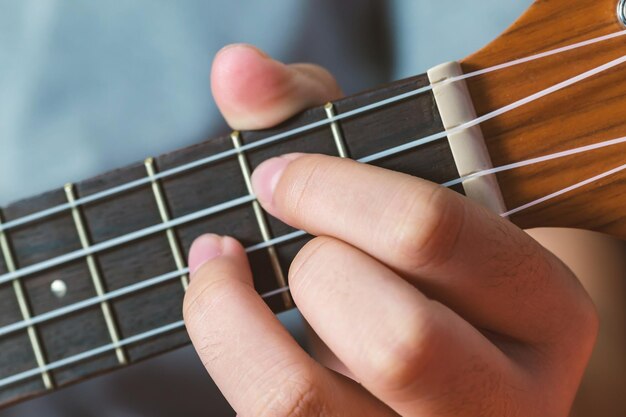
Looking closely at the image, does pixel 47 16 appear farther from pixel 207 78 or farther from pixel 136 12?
pixel 207 78

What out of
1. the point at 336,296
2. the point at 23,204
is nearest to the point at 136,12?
the point at 23,204

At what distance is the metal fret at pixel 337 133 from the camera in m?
0.59

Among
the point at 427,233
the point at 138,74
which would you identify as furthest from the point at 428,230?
the point at 138,74

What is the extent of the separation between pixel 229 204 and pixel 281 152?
70 mm

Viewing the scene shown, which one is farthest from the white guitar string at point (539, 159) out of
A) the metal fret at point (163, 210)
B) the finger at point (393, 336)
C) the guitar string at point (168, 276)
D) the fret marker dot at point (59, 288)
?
the fret marker dot at point (59, 288)

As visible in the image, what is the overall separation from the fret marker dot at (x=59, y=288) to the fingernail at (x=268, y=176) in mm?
210

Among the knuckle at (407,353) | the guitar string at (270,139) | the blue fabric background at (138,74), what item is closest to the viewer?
the knuckle at (407,353)

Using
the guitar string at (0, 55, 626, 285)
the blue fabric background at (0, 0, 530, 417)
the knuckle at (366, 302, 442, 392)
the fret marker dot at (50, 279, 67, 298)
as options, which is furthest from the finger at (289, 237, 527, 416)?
the blue fabric background at (0, 0, 530, 417)

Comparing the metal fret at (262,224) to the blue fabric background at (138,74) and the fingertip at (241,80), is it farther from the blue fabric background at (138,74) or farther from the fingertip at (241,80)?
the blue fabric background at (138,74)

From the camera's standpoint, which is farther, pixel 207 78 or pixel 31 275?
pixel 207 78

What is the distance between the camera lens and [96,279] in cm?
61

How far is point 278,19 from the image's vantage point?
0.99 m

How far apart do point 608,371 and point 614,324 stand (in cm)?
7

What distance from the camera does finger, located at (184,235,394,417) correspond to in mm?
531
